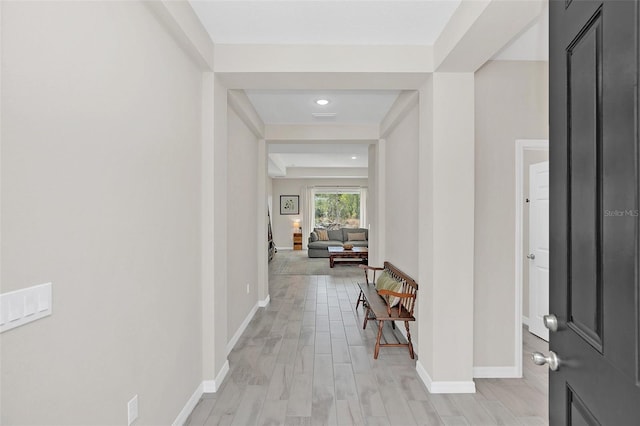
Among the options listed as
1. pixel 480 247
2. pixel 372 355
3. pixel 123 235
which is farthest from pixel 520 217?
pixel 123 235

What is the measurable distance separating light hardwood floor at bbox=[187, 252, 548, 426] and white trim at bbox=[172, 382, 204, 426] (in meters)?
0.04

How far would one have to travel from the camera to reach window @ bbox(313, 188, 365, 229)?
12.0 m

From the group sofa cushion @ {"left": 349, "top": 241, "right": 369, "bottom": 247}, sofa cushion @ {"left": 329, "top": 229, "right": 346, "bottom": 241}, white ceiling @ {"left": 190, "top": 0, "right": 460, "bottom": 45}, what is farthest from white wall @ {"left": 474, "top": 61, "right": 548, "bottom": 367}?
sofa cushion @ {"left": 329, "top": 229, "right": 346, "bottom": 241}

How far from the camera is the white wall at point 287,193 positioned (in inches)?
462

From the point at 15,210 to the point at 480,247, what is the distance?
114 inches

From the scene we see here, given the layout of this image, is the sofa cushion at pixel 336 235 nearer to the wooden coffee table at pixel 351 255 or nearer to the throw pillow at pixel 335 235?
the throw pillow at pixel 335 235

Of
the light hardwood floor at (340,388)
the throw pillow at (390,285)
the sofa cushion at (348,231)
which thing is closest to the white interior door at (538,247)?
the light hardwood floor at (340,388)

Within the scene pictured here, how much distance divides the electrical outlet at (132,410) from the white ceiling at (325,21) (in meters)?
2.19

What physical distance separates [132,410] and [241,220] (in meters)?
2.46

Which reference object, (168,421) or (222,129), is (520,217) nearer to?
(222,129)

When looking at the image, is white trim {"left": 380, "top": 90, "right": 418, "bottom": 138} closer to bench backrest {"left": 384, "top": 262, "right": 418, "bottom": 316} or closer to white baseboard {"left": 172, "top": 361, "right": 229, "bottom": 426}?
bench backrest {"left": 384, "top": 262, "right": 418, "bottom": 316}

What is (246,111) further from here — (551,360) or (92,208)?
(551,360)

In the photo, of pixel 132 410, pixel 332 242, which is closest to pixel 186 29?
pixel 132 410

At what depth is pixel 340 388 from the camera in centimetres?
262
